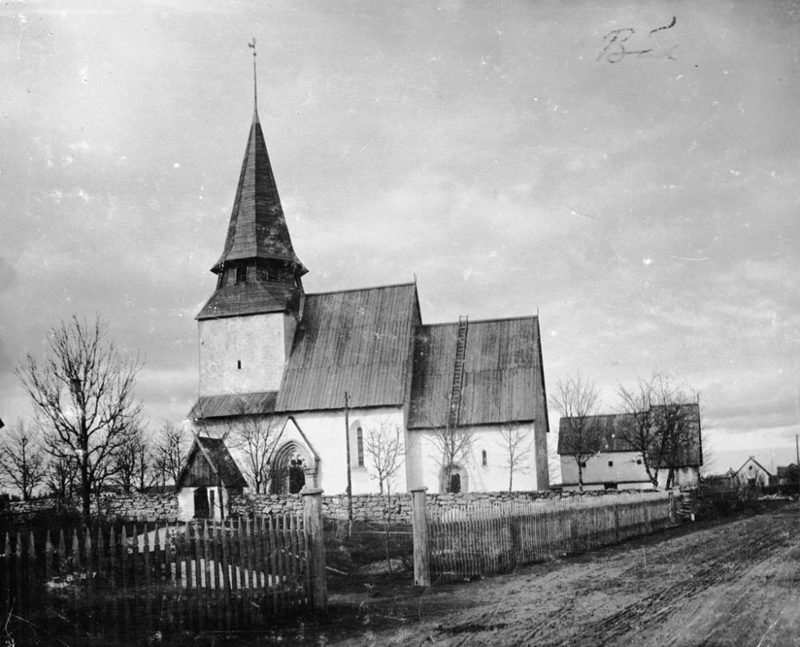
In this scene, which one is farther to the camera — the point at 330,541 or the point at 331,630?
the point at 330,541

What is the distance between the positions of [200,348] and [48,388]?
39.8 ft

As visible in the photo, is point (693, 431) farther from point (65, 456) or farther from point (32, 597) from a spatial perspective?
point (32, 597)

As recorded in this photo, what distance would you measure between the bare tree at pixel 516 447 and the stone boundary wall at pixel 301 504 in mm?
5275

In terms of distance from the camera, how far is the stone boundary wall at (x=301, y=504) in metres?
26.0

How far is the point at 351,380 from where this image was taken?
35688 millimetres

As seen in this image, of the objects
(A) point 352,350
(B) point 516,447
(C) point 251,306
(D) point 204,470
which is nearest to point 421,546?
(D) point 204,470

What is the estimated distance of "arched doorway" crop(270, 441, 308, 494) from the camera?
35.0 m

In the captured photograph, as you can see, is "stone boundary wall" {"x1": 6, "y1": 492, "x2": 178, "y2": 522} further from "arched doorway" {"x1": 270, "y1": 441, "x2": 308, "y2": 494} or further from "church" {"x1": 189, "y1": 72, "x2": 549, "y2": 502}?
"arched doorway" {"x1": 270, "y1": 441, "x2": 308, "y2": 494}

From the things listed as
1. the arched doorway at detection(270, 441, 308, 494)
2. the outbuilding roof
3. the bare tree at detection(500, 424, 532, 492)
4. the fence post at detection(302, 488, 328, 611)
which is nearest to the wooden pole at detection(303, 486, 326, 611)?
the fence post at detection(302, 488, 328, 611)

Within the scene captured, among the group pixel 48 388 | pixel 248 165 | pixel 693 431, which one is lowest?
pixel 693 431

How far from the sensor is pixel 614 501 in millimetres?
21641

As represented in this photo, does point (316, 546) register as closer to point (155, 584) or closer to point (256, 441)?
point (155, 584)

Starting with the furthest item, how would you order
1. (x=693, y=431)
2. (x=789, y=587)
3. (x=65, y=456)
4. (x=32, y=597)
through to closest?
(x=693, y=431), (x=65, y=456), (x=789, y=587), (x=32, y=597)

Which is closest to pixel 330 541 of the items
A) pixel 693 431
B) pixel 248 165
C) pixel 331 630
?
pixel 331 630
